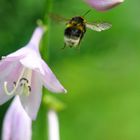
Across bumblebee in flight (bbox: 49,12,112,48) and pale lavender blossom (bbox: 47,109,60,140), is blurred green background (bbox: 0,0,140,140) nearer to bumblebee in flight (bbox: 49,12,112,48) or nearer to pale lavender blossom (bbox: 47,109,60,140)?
pale lavender blossom (bbox: 47,109,60,140)

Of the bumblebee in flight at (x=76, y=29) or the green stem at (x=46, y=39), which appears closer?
the bumblebee in flight at (x=76, y=29)

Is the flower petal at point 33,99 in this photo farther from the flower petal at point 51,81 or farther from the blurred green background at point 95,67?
the blurred green background at point 95,67

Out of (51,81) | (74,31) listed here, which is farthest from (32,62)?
(74,31)

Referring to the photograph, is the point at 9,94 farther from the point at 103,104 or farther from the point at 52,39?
the point at 103,104

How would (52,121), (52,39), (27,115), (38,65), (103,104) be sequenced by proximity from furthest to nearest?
(103,104) → (52,39) → (52,121) → (27,115) → (38,65)

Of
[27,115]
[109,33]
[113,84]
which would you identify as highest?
[109,33]

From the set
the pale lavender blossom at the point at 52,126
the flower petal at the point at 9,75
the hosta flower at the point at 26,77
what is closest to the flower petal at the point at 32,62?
the hosta flower at the point at 26,77

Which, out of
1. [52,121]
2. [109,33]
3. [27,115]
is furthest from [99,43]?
[27,115]
